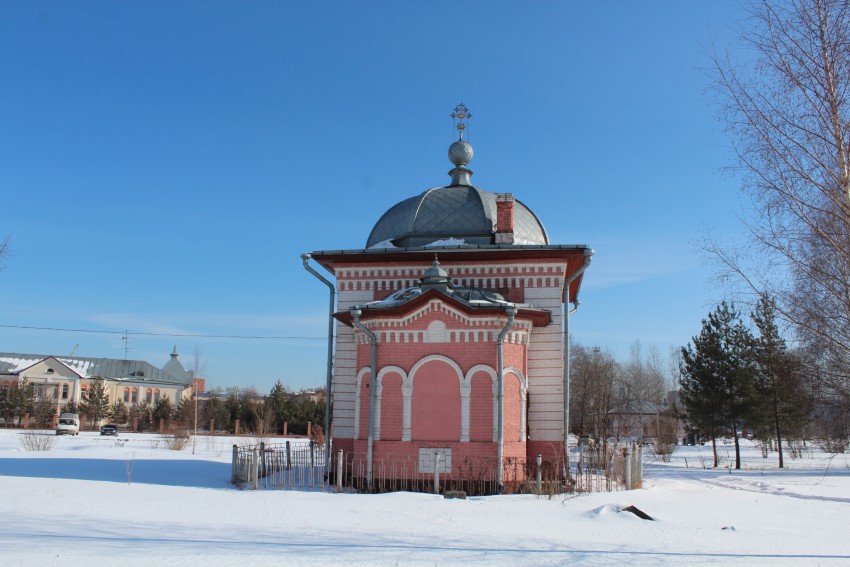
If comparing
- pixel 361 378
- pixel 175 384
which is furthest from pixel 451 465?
pixel 175 384

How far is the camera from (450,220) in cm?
1844

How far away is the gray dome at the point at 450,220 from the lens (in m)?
18.2

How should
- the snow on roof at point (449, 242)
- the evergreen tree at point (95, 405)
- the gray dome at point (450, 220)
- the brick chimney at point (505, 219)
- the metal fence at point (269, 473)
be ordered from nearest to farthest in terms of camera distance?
1. the metal fence at point (269, 473)
2. the brick chimney at point (505, 219)
3. the snow on roof at point (449, 242)
4. the gray dome at point (450, 220)
5. the evergreen tree at point (95, 405)

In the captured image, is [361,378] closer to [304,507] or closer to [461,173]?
[304,507]

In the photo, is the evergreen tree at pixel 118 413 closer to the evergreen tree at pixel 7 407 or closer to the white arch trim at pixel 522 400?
the evergreen tree at pixel 7 407

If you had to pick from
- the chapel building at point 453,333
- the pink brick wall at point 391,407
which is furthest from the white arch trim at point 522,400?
the pink brick wall at point 391,407

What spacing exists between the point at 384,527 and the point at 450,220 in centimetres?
1037

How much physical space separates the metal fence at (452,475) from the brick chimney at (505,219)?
5.52 metres

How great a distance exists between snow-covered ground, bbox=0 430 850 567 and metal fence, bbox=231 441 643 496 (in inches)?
24.4

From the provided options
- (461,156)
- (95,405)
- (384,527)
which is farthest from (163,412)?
(384,527)

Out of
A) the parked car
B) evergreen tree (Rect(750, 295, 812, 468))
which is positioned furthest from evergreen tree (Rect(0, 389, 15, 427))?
evergreen tree (Rect(750, 295, 812, 468))

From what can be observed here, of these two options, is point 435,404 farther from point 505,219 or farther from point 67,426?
point 67,426

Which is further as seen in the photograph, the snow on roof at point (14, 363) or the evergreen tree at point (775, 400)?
the snow on roof at point (14, 363)

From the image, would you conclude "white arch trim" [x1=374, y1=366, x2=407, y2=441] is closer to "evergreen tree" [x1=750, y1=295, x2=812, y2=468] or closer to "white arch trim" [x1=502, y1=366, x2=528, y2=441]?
"white arch trim" [x1=502, y1=366, x2=528, y2=441]
